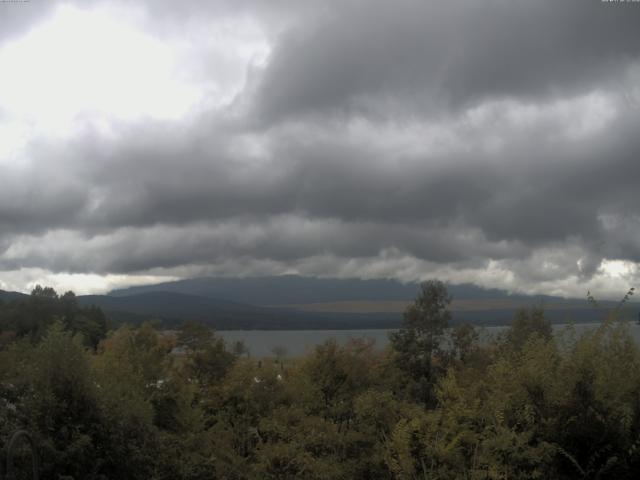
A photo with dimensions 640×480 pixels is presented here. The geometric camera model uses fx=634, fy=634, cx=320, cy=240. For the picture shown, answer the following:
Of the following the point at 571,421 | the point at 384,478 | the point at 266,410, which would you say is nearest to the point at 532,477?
the point at 571,421

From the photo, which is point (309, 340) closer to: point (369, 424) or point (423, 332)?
point (423, 332)

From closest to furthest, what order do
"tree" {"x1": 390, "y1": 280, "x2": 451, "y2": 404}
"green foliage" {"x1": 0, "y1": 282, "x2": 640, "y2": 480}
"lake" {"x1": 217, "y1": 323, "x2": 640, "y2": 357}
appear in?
1. "green foliage" {"x1": 0, "y1": 282, "x2": 640, "y2": 480}
2. "lake" {"x1": 217, "y1": 323, "x2": 640, "y2": 357}
3. "tree" {"x1": 390, "y1": 280, "x2": 451, "y2": 404}

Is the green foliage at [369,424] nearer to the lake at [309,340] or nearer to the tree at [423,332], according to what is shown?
the lake at [309,340]

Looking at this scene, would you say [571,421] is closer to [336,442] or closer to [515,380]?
[515,380]

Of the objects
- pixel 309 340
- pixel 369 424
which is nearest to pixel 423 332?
pixel 309 340

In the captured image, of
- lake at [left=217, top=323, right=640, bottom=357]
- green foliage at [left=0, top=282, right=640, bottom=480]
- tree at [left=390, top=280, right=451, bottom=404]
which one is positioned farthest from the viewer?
tree at [left=390, top=280, right=451, bottom=404]

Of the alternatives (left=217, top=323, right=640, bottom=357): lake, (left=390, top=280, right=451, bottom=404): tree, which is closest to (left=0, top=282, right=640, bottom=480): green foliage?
(left=217, top=323, right=640, bottom=357): lake

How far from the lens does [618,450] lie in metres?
8.92

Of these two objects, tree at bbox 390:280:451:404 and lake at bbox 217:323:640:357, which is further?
tree at bbox 390:280:451:404

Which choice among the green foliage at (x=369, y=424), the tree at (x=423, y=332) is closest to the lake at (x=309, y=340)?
the green foliage at (x=369, y=424)

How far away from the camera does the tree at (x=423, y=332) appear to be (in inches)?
1227

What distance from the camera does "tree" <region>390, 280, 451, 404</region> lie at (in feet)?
102

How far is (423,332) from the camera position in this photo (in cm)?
3247

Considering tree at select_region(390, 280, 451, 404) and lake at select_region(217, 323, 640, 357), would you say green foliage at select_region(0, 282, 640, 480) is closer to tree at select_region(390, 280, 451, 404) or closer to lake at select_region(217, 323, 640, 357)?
lake at select_region(217, 323, 640, 357)
